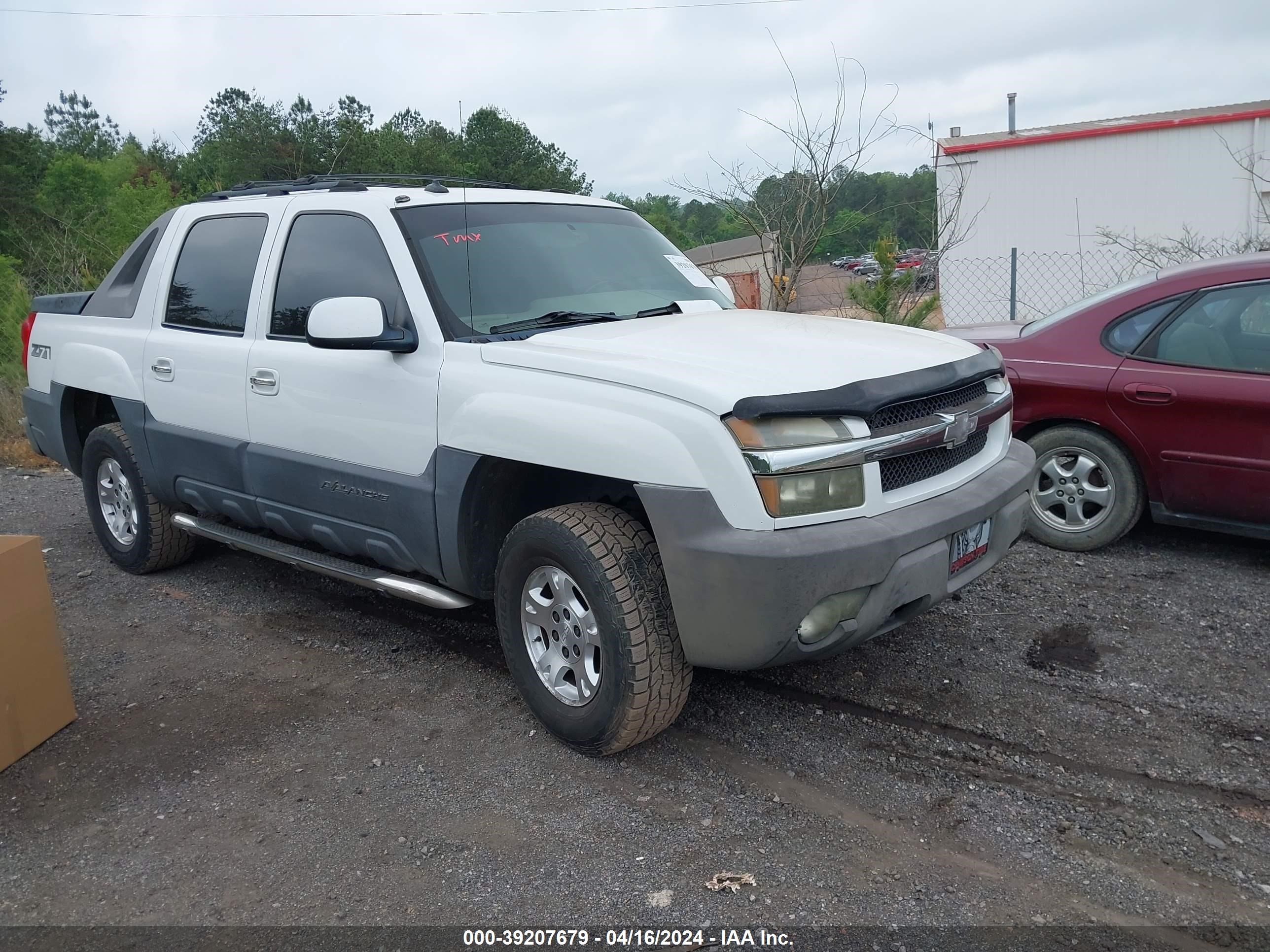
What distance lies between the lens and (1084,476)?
5309 millimetres

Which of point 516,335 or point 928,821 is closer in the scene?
point 928,821

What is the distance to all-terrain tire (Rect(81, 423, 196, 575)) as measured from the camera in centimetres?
539

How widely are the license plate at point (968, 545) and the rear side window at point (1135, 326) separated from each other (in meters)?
2.27

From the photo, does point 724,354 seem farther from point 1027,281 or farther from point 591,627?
point 1027,281

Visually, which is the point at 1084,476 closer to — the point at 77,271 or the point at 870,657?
the point at 870,657

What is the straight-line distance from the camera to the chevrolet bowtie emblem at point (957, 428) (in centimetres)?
335

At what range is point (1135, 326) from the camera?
17.1ft

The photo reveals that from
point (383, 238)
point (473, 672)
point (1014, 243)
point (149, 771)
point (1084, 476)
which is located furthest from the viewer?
point (1014, 243)

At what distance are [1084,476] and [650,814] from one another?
3336 millimetres

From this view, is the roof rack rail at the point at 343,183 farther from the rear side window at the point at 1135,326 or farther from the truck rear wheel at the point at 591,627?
the rear side window at the point at 1135,326

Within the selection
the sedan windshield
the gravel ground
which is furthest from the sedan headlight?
the sedan windshield

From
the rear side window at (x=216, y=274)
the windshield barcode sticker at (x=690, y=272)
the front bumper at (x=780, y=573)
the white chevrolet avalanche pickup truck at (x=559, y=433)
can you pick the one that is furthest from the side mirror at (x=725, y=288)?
the rear side window at (x=216, y=274)

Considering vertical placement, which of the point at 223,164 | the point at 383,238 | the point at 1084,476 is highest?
the point at 223,164

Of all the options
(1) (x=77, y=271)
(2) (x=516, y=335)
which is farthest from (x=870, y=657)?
(1) (x=77, y=271)
